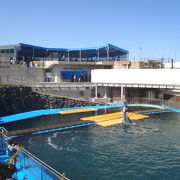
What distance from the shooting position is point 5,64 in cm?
3453

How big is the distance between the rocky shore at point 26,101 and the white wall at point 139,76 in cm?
636

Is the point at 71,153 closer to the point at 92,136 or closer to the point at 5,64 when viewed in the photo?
the point at 92,136

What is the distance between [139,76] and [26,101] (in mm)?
19150

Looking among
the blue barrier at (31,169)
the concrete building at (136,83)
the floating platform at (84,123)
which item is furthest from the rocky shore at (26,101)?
the blue barrier at (31,169)

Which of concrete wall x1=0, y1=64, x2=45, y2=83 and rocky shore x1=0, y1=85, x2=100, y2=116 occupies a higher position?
concrete wall x1=0, y1=64, x2=45, y2=83

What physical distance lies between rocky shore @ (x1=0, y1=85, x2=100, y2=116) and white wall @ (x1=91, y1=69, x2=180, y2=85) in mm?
6357

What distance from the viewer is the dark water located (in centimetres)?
1212

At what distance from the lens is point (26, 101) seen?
2972cm

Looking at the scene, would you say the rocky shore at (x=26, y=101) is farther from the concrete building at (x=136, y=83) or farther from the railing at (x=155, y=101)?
the railing at (x=155, y=101)

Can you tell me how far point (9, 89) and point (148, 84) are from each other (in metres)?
22.0

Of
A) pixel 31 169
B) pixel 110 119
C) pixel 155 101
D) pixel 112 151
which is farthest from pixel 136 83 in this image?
pixel 31 169

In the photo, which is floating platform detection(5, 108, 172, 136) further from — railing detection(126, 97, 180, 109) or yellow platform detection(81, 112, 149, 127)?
railing detection(126, 97, 180, 109)

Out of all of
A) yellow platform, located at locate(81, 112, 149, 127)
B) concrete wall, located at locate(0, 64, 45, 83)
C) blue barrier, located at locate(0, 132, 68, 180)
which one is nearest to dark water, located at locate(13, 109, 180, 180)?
yellow platform, located at locate(81, 112, 149, 127)

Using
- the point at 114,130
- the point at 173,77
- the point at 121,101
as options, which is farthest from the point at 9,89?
the point at 173,77
